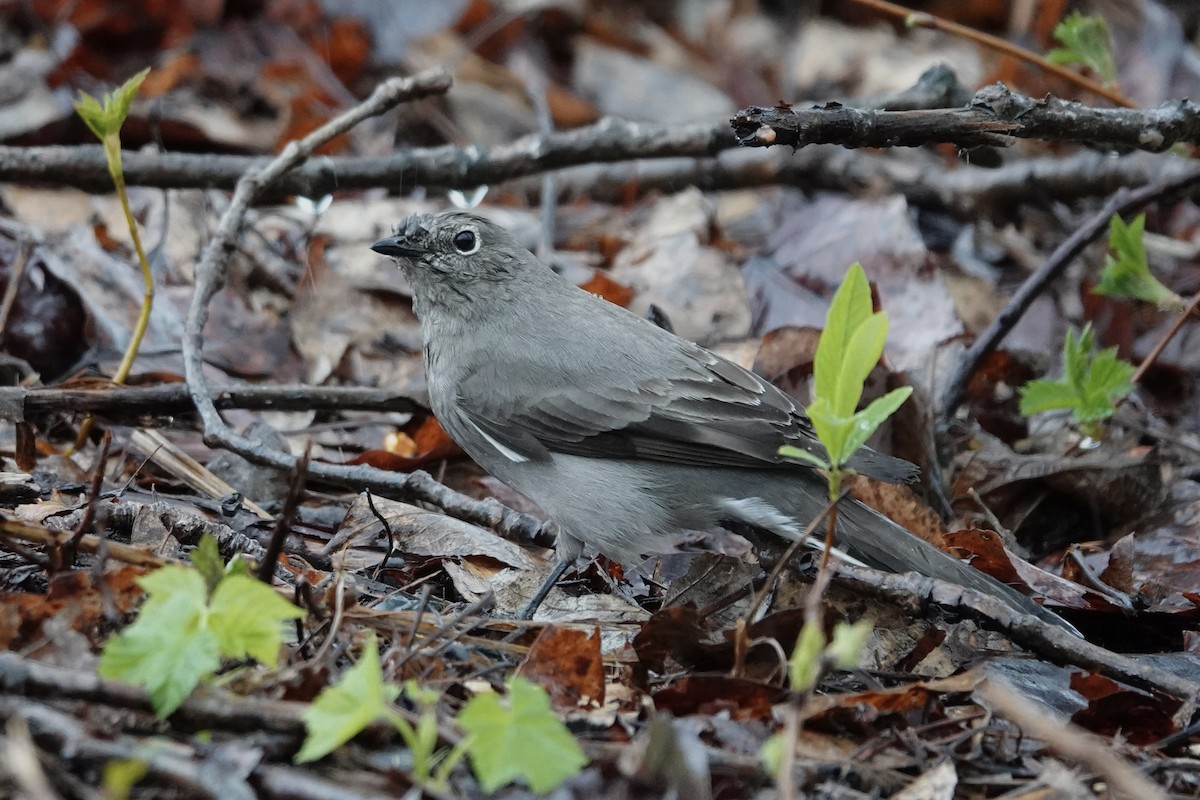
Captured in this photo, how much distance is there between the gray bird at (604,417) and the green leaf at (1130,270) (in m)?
1.71

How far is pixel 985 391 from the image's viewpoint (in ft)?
20.9

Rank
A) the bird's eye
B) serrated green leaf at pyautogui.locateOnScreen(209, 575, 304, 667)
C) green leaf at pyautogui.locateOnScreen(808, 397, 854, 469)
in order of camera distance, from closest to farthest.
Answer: serrated green leaf at pyautogui.locateOnScreen(209, 575, 304, 667)
green leaf at pyautogui.locateOnScreen(808, 397, 854, 469)
the bird's eye

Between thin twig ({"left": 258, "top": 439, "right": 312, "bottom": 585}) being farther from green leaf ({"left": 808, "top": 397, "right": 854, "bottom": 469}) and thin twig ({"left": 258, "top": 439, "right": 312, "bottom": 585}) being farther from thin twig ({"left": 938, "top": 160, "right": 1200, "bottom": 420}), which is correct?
thin twig ({"left": 938, "top": 160, "right": 1200, "bottom": 420})

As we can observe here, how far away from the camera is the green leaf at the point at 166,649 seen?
266cm

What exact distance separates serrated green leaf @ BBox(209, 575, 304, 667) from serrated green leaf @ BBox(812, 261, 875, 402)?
1413 millimetres

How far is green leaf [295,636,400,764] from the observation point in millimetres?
2516

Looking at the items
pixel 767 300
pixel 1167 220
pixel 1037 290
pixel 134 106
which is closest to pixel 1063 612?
pixel 1037 290

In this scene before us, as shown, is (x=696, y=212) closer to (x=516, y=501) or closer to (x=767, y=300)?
(x=767, y=300)

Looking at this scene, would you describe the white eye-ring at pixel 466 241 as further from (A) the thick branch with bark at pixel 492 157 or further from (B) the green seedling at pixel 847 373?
(B) the green seedling at pixel 847 373

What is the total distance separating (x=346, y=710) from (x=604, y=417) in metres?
2.53

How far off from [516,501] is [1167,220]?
5.65m

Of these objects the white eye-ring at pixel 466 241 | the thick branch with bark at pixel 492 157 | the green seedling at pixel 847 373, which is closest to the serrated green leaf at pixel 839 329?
the green seedling at pixel 847 373

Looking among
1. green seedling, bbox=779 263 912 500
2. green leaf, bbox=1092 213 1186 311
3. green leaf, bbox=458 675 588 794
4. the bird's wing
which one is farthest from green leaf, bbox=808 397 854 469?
green leaf, bbox=1092 213 1186 311

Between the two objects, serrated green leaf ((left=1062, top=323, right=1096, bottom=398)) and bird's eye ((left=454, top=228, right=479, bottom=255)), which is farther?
bird's eye ((left=454, top=228, right=479, bottom=255))
